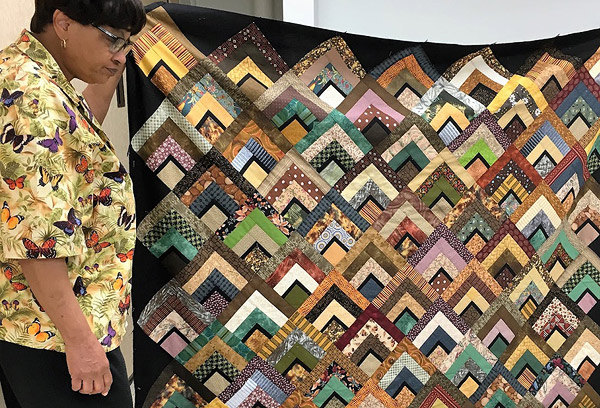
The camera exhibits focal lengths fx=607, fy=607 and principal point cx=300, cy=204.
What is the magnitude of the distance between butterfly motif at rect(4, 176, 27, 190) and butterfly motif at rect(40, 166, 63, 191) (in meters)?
0.03

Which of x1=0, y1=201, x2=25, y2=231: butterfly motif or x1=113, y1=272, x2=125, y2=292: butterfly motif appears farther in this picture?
x1=113, y1=272, x2=125, y2=292: butterfly motif

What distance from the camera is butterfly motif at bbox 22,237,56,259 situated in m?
0.91

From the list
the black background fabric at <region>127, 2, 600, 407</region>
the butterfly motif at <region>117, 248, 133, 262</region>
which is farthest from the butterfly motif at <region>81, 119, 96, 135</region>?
the black background fabric at <region>127, 2, 600, 407</region>

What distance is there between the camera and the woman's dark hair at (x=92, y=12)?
953 mm

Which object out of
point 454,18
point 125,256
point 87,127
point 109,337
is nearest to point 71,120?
point 87,127

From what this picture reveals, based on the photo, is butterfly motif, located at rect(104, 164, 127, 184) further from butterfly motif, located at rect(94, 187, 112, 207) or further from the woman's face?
the woman's face

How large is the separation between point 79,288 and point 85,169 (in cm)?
20

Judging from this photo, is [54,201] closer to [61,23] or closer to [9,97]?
[9,97]

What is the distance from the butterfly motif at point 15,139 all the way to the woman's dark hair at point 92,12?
0.20m

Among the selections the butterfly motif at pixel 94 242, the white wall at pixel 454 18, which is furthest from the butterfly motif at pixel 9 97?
the white wall at pixel 454 18

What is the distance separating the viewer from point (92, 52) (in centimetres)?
101

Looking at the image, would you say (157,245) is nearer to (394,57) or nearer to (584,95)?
(394,57)

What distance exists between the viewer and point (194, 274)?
5.08ft

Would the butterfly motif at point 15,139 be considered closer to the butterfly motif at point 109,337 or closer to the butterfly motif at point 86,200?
the butterfly motif at point 86,200
